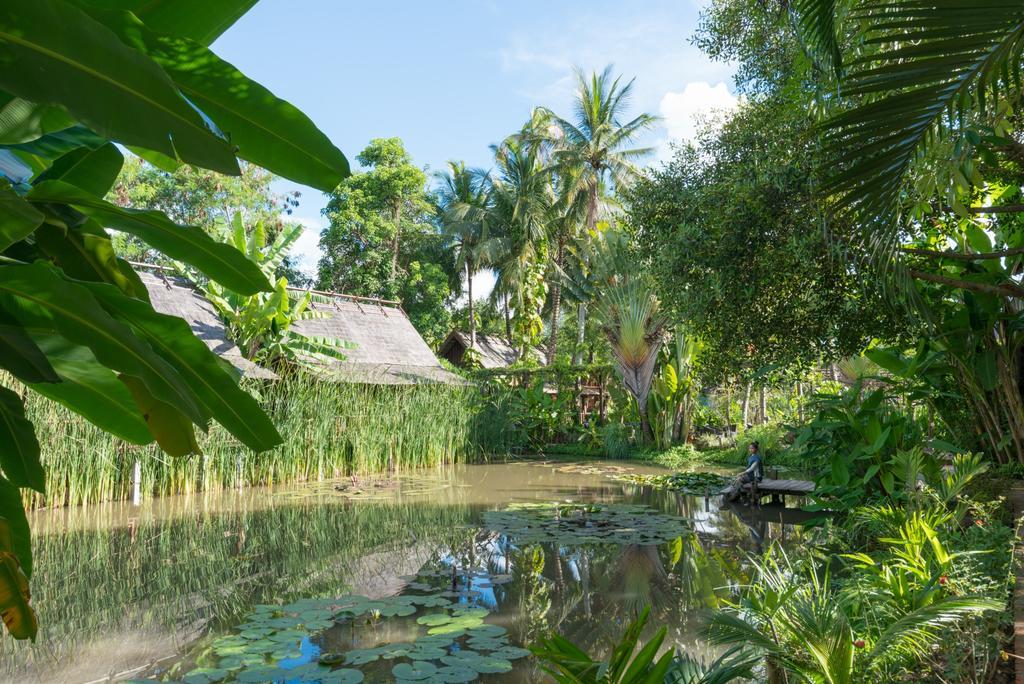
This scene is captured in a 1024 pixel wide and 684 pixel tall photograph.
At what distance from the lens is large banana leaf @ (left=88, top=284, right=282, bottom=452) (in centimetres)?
117

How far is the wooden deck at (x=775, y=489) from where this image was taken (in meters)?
8.87

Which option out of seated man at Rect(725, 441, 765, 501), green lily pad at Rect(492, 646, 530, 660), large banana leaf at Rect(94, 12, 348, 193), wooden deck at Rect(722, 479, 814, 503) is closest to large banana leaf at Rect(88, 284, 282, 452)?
large banana leaf at Rect(94, 12, 348, 193)

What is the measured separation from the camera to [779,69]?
21.7ft

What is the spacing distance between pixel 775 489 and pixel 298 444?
7155mm

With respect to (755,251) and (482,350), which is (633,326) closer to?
(755,251)

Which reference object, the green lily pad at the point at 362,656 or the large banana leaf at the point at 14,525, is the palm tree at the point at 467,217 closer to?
the green lily pad at the point at 362,656

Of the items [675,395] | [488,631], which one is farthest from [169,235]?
[675,395]

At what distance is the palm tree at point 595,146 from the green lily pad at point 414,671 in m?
19.8

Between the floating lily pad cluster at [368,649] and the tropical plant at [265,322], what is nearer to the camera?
the floating lily pad cluster at [368,649]

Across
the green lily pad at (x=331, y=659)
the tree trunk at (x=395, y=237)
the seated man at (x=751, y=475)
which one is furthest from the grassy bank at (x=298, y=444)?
the tree trunk at (x=395, y=237)

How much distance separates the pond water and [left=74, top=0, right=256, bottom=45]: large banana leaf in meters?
3.21

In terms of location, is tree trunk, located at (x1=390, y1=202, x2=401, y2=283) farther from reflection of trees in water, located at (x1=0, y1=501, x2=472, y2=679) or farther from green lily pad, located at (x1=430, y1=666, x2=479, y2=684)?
green lily pad, located at (x1=430, y1=666, x2=479, y2=684)

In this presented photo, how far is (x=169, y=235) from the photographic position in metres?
1.22

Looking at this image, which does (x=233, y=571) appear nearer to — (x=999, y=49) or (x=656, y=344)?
(x=999, y=49)
